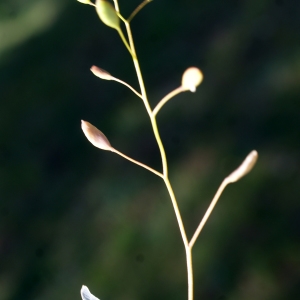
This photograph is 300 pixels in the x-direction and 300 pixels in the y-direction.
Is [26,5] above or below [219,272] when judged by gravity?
above

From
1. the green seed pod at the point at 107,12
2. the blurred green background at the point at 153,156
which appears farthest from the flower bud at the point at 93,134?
the blurred green background at the point at 153,156

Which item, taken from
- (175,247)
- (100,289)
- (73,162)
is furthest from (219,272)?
(73,162)

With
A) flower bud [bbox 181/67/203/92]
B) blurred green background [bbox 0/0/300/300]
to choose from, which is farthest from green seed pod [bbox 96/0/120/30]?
blurred green background [bbox 0/0/300/300]

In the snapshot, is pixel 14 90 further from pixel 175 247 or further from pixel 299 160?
pixel 299 160

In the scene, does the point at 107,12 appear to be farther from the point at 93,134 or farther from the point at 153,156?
the point at 153,156

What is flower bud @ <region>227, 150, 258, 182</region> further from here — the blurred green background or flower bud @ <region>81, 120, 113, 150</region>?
the blurred green background

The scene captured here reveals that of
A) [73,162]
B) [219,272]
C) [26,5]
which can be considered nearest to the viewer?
[219,272]

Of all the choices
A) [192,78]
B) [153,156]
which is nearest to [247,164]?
[192,78]
